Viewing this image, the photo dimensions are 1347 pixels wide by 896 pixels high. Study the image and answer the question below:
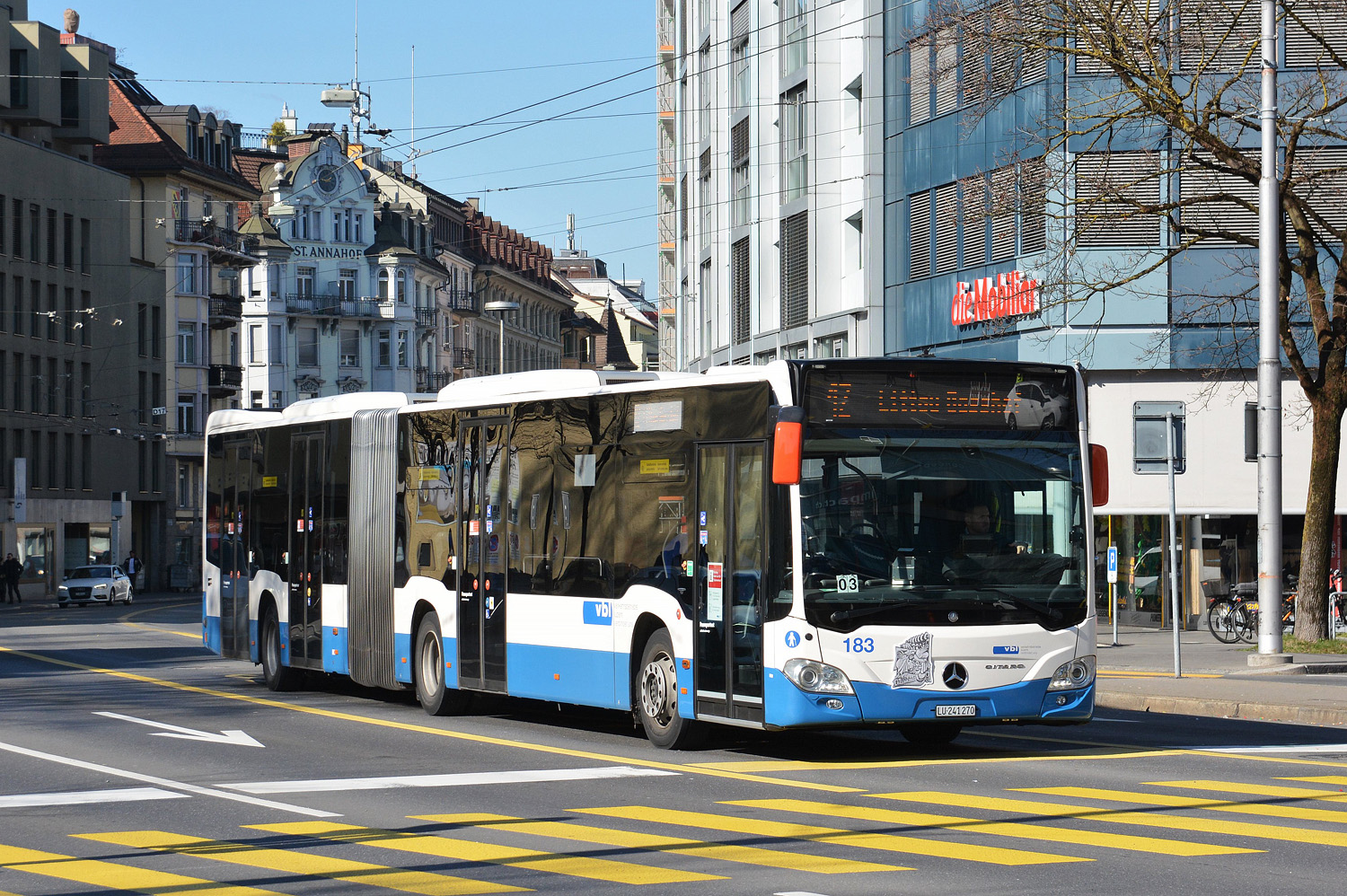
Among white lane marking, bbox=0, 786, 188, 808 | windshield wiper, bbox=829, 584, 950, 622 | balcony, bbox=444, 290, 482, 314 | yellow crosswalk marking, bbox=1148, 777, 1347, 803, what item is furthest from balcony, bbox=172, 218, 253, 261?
yellow crosswalk marking, bbox=1148, 777, 1347, 803

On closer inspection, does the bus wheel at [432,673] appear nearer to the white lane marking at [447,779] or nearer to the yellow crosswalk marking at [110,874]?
the white lane marking at [447,779]

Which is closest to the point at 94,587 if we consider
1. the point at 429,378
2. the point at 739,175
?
the point at 739,175

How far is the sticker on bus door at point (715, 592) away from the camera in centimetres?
1534

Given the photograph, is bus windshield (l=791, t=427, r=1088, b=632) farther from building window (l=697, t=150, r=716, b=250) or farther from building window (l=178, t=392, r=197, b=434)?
building window (l=178, t=392, r=197, b=434)

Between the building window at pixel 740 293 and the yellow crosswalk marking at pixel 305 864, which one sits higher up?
the building window at pixel 740 293

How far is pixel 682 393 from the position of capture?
53.2 feet

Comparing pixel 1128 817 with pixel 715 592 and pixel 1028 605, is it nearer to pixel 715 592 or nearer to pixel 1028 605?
pixel 1028 605

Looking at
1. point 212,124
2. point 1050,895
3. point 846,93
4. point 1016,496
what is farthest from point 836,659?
point 212,124

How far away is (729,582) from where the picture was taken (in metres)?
15.3

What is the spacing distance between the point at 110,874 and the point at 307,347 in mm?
99461

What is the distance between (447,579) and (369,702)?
10.0 feet

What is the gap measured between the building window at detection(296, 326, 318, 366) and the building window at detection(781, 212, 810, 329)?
62560mm

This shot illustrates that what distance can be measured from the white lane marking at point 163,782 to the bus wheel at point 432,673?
422 cm

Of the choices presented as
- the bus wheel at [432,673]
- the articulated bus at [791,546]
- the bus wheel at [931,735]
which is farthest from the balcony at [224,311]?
the bus wheel at [931,735]
